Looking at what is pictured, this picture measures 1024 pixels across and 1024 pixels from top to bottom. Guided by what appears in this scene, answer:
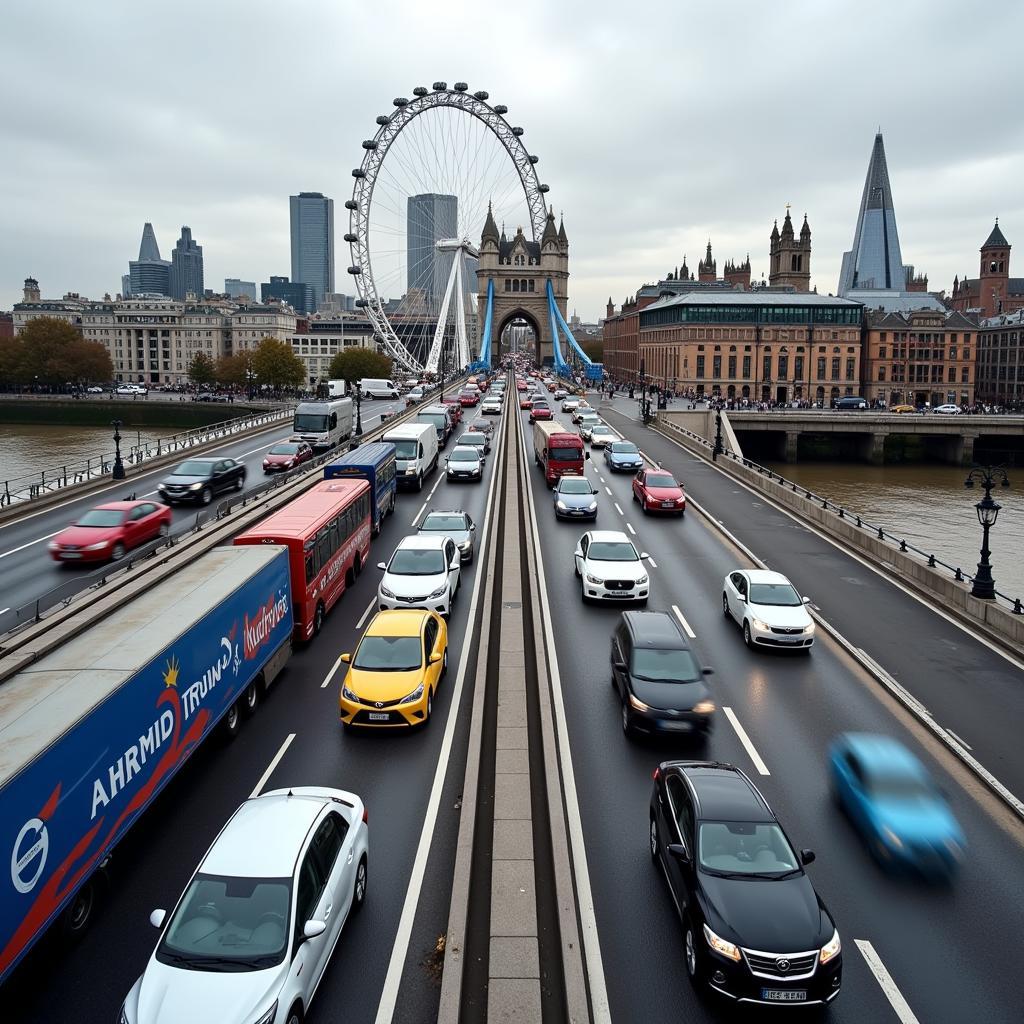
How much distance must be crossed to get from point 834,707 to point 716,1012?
9.20 metres

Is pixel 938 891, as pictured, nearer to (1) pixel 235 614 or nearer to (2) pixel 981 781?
(2) pixel 981 781

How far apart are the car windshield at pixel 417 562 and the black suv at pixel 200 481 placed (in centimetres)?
1436

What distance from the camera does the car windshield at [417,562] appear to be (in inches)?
853

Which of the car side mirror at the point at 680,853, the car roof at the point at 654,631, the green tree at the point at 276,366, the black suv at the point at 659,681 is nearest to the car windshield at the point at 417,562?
the car roof at the point at 654,631

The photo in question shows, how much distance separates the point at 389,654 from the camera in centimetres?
1584

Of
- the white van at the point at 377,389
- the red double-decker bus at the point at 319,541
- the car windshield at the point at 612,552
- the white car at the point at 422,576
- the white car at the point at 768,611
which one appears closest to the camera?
the red double-decker bus at the point at 319,541

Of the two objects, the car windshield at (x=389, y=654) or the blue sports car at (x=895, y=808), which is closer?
the blue sports car at (x=895, y=808)

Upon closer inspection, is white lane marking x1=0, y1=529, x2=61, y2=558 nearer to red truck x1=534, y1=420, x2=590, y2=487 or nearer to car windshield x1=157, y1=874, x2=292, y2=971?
red truck x1=534, y1=420, x2=590, y2=487

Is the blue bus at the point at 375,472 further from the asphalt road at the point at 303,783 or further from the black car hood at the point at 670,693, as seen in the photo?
the black car hood at the point at 670,693

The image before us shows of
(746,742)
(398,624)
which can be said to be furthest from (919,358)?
(398,624)

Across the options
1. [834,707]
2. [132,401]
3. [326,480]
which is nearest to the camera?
[834,707]

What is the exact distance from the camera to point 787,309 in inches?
5143

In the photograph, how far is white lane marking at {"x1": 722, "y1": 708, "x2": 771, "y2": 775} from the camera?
1430 centimetres

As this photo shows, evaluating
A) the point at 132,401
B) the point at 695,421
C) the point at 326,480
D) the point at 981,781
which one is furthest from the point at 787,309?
the point at 981,781
